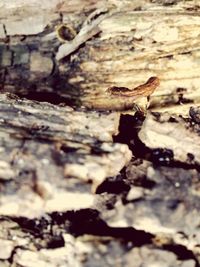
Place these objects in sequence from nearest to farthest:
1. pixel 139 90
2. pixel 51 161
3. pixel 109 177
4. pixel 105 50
A: pixel 51 161, pixel 109 177, pixel 139 90, pixel 105 50

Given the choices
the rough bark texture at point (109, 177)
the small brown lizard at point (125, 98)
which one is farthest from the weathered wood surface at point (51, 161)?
the small brown lizard at point (125, 98)

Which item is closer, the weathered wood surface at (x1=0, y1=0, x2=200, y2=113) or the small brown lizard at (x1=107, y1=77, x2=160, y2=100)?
the small brown lizard at (x1=107, y1=77, x2=160, y2=100)

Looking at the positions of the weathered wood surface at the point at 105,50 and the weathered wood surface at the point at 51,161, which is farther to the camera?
the weathered wood surface at the point at 105,50

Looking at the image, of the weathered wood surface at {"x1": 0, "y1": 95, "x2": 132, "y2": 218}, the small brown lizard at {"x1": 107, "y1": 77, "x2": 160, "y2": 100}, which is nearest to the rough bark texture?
the weathered wood surface at {"x1": 0, "y1": 95, "x2": 132, "y2": 218}

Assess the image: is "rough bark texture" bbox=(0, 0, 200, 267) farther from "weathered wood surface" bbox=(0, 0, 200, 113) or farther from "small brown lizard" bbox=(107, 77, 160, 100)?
"small brown lizard" bbox=(107, 77, 160, 100)

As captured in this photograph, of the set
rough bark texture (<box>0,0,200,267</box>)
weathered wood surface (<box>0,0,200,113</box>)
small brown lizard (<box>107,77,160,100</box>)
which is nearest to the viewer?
rough bark texture (<box>0,0,200,267</box>)

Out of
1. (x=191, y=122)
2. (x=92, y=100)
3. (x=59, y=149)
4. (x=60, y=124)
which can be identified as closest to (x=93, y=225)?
(x=59, y=149)

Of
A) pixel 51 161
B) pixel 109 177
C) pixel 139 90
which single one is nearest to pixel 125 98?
pixel 139 90

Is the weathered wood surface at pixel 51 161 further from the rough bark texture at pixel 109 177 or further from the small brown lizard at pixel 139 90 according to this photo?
the small brown lizard at pixel 139 90

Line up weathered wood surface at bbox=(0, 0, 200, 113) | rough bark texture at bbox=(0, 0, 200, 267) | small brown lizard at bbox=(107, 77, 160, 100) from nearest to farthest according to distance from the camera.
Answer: rough bark texture at bbox=(0, 0, 200, 267), small brown lizard at bbox=(107, 77, 160, 100), weathered wood surface at bbox=(0, 0, 200, 113)

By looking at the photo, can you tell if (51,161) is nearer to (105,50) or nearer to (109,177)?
(109,177)
